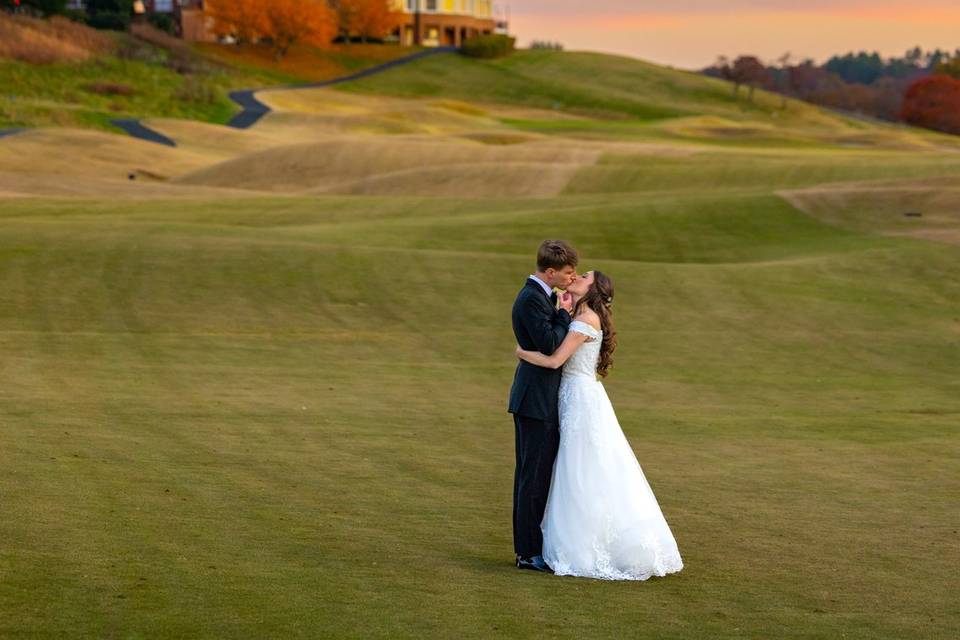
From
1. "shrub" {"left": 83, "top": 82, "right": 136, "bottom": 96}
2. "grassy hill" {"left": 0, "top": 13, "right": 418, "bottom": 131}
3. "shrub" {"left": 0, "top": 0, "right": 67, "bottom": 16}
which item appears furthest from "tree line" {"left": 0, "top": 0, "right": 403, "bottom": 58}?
"shrub" {"left": 83, "top": 82, "right": 136, "bottom": 96}

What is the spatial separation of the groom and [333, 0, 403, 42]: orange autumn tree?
152m

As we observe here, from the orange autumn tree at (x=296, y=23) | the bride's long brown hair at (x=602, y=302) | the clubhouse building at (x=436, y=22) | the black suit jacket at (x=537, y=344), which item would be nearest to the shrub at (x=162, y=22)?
the orange autumn tree at (x=296, y=23)

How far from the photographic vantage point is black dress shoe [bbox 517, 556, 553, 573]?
1216 centimetres

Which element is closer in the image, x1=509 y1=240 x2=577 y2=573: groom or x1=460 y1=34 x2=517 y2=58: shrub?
x1=509 y1=240 x2=577 y2=573: groom

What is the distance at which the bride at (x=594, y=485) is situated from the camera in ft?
39.0

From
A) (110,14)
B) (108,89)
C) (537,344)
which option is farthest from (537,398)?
(110,14)

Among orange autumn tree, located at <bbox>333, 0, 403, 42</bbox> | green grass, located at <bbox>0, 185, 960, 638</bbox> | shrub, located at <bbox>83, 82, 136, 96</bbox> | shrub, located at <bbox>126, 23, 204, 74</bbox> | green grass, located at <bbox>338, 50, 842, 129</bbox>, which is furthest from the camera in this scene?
orange autumn tree, located at <bbox>333, 0, 403, 42</bbox>

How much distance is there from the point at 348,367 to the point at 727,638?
16378mm

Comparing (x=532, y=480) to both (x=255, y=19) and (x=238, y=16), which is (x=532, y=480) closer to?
(x=238, y=16)

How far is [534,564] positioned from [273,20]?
137741 mm

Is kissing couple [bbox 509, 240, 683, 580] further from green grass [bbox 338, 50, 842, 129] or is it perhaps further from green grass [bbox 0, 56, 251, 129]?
green grass [bbox 338, 50, 842, 129]

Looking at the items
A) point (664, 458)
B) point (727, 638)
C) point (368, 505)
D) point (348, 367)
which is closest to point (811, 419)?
point (664, 458)

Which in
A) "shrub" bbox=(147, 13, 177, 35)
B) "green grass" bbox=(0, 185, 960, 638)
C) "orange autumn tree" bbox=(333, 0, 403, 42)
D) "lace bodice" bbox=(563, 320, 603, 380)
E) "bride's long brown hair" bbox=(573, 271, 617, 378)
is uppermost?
"orange autumn tree" bbox=(333, 0, 403, 42)

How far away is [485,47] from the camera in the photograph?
161125 millimetres
